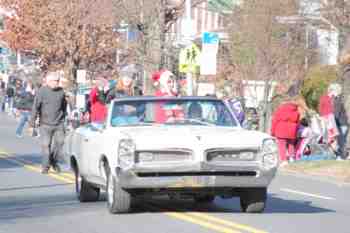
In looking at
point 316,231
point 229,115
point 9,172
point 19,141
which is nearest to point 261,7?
point 19,141

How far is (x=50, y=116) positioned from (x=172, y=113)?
20.3 ft

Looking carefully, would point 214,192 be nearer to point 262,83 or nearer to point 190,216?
point 190,216

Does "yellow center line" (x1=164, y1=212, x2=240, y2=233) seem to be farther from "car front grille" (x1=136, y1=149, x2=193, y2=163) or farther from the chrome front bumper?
"car front grille" (x1=136, y1=149, x2=193, y2=163)

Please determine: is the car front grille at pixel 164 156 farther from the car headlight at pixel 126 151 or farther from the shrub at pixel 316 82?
the shrub at pixel 316 82

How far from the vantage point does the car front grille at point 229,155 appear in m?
13.7

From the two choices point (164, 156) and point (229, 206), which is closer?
point (164, 156)

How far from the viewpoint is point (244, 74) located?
38219 millimetres

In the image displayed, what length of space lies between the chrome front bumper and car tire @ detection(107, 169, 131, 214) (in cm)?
22

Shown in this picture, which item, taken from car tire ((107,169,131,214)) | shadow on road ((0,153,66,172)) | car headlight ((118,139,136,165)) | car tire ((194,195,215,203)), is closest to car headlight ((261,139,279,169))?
car headlight ((118,139,136,165))

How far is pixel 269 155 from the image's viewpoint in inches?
547

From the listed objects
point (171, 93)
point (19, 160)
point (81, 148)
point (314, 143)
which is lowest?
point (19, 160)

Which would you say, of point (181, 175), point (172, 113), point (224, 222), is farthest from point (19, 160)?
point (224, 222)

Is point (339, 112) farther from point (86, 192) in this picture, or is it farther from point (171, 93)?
point (86, 192)

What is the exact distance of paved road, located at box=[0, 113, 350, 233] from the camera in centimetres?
1288
